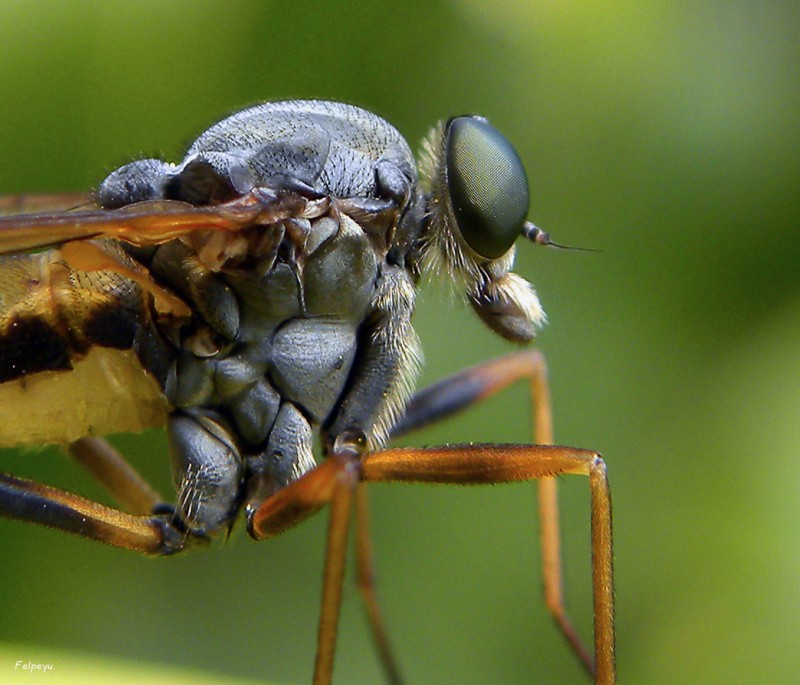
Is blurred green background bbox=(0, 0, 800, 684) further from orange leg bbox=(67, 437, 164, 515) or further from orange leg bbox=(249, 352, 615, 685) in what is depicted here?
orange leg bbox=(249, 352, 615, 685)

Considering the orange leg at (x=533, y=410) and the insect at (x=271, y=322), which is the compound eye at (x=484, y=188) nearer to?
the insect at (x=271, y=322)

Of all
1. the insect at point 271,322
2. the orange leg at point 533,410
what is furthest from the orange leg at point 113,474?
the orange leg at point 533,410

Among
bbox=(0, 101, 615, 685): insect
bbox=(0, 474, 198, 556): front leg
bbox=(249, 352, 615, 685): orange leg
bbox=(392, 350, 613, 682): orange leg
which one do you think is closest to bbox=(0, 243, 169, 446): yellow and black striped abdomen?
bbox=(0, 101, 615, 685): insect

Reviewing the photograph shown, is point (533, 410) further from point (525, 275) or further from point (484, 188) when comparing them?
point (484, 188)

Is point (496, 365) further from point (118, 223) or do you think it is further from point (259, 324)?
point (118, 223)

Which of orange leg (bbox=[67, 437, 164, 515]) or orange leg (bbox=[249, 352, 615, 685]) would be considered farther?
orange leg (bbox=[67, 437, 164, 515])

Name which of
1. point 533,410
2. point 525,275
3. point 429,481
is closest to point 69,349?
point 429,481

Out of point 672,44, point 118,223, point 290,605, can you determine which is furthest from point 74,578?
point 672,44
